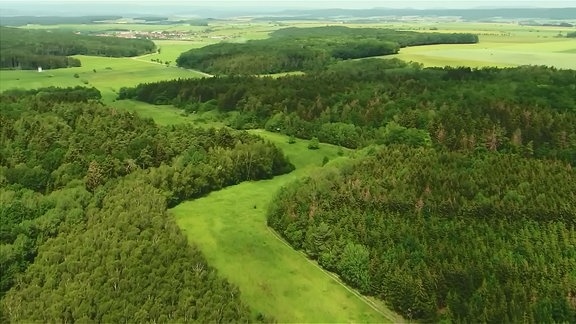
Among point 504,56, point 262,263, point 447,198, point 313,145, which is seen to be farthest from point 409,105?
point 504,56

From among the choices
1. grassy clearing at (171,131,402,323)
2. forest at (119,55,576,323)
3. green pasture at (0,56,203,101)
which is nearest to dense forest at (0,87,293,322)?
grassy clearing at (171,131,402,323)

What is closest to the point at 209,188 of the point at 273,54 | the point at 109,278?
the point at 109,278

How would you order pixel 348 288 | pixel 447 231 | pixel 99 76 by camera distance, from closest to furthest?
pixel 348 288, pixel 447 231, pixel 99 76

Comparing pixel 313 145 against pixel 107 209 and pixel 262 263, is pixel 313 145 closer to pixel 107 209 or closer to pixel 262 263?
pixel 262 263

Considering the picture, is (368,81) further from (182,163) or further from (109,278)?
(109,278)

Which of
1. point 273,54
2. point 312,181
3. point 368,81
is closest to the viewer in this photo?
point 312,181
